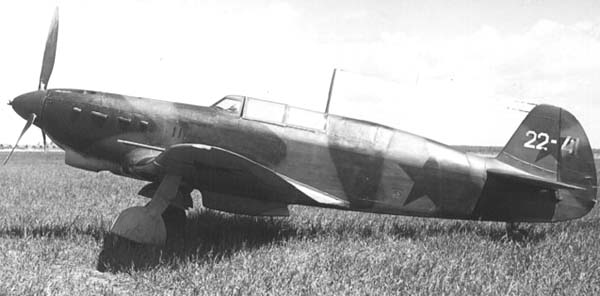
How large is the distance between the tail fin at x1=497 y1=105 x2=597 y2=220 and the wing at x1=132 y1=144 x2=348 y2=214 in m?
3.03

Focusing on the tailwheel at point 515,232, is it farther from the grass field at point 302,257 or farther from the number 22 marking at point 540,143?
the number 22 marking at point 540,143

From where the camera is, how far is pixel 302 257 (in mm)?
4934

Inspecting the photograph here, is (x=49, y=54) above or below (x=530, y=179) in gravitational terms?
above

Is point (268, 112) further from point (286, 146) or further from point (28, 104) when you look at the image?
point (28, 104)

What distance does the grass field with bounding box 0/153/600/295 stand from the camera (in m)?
4.00

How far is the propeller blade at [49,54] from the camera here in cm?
638

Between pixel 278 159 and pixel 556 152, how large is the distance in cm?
435

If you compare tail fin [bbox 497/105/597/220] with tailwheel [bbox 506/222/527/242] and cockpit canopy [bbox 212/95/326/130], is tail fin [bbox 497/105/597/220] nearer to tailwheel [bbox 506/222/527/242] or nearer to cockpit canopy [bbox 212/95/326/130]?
tailwheel [bbox 506/222/527/242]

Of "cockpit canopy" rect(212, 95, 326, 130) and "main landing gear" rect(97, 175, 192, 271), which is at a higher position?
"cockpit canopy" rect(212, 95, 326, 130)

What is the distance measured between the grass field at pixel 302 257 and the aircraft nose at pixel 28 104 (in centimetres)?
152

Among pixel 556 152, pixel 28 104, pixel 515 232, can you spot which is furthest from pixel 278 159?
pixel 556 152

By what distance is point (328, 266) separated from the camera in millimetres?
4613

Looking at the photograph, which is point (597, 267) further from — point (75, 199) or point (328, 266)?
point (75, 199)

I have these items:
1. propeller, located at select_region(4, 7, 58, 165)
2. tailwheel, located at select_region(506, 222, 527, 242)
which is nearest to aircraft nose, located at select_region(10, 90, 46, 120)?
propeller, located at select_region(4, 7, 58, 165)
